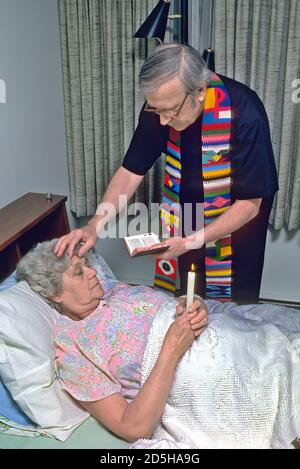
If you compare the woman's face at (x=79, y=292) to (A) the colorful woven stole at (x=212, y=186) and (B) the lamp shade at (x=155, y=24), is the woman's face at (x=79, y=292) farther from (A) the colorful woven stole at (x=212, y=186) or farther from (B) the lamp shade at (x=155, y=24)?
(B) the lamp shade at (x=155, y=24)

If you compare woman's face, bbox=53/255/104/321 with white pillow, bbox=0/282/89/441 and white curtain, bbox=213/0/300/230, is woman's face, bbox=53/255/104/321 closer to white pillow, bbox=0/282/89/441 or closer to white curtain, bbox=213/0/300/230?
white pillow, bbox=0/282/89/441

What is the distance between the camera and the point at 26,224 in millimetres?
2010

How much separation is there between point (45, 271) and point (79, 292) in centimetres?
13

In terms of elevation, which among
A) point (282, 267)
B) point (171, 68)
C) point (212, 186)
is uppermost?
point (171, 68)

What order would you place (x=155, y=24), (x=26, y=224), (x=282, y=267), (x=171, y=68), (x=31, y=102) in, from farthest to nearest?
(x=282, y=267) < (x=31, y=102) < (x=155, y=24) < (x=26, y=224) < (x=171, y=68)

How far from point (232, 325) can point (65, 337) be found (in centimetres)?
55

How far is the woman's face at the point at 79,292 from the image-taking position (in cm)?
163

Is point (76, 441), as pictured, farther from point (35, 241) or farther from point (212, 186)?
point (35, 241)

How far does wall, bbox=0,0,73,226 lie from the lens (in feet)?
7.29

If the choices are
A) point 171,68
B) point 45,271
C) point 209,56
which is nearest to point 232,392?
point 45,271

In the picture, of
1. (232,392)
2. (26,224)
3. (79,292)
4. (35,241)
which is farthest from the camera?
(35,241)

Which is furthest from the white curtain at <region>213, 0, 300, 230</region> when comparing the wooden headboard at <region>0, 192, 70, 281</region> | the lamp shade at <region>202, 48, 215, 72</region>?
the wooden headboard at <region>0, 192, 70, 281</region>

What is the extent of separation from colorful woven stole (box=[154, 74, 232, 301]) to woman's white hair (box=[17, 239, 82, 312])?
62cm

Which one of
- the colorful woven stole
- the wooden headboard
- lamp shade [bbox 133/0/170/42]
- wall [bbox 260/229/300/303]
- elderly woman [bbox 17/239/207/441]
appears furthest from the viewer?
wall [bbox 260/229/300/303]
